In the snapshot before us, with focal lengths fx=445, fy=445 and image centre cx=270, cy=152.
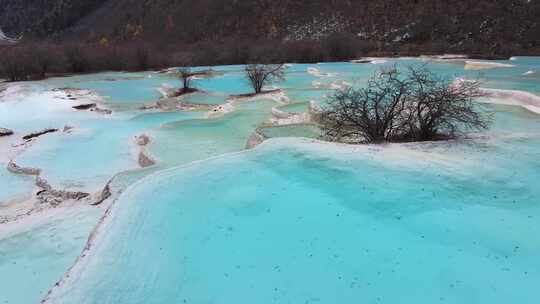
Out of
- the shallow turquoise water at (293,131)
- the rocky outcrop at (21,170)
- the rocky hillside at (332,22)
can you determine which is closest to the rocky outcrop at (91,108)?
the rocky outcrop at (21,170)

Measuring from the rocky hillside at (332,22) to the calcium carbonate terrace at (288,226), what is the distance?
105 ft

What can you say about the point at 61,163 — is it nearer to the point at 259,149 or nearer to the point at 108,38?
the point at 259,149

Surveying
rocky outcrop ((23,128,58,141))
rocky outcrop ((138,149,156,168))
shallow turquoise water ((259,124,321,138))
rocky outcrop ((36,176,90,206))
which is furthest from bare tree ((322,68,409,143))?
rocky outcrop ((23,128,58,141))

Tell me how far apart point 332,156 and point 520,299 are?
13.1ft

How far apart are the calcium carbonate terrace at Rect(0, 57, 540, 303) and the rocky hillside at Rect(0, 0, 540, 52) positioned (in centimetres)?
3191

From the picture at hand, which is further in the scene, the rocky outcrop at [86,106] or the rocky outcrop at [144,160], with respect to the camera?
the rocky outcrop at [86,106]

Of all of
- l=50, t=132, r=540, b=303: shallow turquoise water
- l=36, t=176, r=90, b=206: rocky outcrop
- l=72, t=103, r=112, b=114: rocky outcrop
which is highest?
l=72, t=103, r=112, b=114: rocky outcrop

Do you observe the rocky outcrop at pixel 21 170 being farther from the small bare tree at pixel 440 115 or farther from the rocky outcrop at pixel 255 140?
the small bare tree at pixel 440 115

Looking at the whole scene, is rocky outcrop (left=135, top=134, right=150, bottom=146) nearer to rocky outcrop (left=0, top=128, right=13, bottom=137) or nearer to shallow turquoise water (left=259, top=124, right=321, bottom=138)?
shallow turquoise water (left=259, top=124, right=321, bottom=138)

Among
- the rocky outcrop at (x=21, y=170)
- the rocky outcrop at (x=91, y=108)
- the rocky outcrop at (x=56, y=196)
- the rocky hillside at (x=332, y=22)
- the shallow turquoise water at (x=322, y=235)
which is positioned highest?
the rocky hillside at (x=332, y=22)

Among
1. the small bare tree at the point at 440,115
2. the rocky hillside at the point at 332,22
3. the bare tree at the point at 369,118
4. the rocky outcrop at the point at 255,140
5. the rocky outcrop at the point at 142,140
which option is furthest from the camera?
the rocky hillside at the point at 332,22

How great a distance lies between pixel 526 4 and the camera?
39.9 meters

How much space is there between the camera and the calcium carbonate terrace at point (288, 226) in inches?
203

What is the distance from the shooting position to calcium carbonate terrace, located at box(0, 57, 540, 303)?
5145 millimetres
